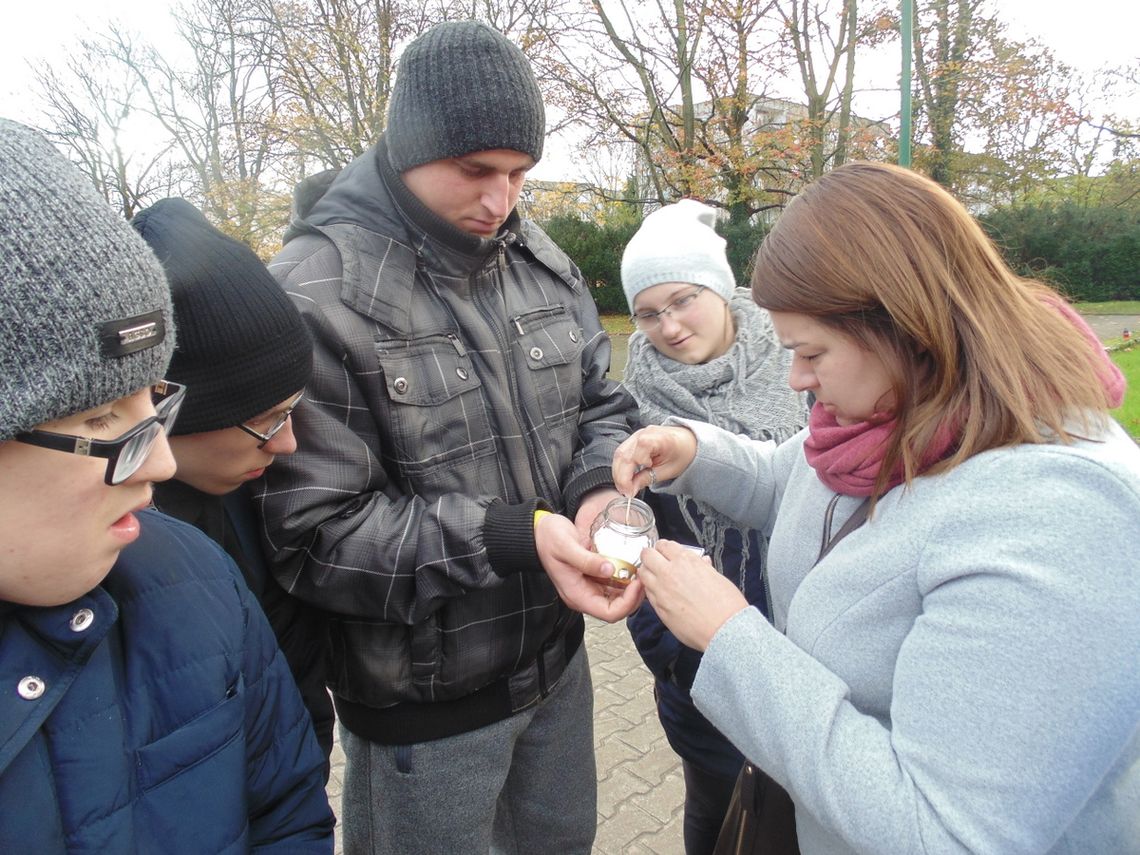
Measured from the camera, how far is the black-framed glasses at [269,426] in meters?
1.50

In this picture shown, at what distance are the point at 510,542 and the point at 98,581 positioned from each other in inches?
32.6

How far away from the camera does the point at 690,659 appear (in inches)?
92.4

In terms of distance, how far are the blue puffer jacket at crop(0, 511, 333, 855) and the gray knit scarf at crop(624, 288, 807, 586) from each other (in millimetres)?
1365

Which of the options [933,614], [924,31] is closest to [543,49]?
[924,31]

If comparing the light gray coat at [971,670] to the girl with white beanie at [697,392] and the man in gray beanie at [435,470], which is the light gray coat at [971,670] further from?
the girl with white beanie at [697,392]

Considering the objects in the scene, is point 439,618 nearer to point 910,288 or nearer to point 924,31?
point 910,288

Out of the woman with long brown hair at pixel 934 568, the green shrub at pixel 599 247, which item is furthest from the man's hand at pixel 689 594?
the green shrub at pixel 599 247

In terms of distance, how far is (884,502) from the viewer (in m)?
1.39

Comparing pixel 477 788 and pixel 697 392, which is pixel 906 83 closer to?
pixel 697 392

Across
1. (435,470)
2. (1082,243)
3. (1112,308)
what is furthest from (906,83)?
(1082,243)

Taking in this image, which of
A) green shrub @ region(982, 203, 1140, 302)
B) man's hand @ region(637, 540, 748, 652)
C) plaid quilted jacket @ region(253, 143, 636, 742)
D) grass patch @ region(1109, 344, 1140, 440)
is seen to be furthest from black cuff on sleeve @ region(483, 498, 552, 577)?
green shrub @ region(982, 203, 1140, 302)

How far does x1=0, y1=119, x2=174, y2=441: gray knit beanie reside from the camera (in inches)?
34.4

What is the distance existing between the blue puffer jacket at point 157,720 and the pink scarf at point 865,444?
1151mm

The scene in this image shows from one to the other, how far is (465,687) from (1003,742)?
115cm
